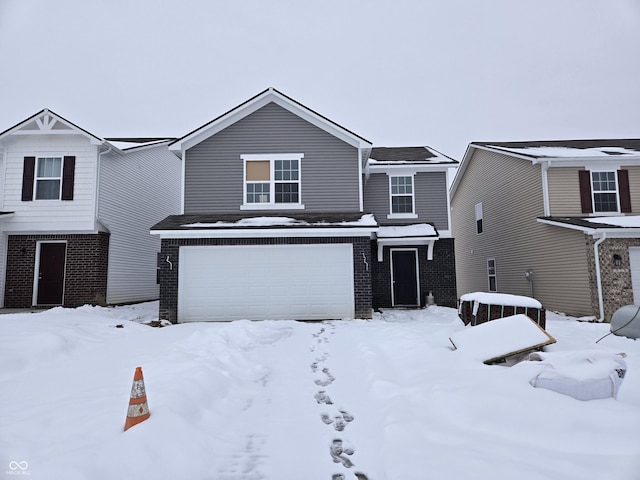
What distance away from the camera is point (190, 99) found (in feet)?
434

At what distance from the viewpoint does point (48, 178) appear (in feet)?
45.2

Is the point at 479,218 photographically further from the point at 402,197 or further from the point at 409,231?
the point at 409,231

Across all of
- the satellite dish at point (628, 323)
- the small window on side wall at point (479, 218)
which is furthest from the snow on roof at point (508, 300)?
the small window on side wall at point (479, 218)

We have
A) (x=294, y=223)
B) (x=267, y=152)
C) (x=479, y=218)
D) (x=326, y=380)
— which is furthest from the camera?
(x=479, y=218)

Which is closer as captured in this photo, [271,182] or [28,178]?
[271,182]

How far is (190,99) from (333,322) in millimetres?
142018

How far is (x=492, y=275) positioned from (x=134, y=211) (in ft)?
58.6

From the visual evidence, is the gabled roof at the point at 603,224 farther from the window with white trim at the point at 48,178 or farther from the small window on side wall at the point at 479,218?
the window with white trim at the point at 48,178

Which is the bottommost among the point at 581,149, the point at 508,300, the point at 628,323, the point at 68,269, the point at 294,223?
the point at 628,323

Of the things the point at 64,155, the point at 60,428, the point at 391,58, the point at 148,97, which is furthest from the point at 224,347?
the point at 148,97

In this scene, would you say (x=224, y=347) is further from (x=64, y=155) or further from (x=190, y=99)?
(x=190, y=99)

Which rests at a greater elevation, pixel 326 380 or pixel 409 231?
pixel 409 231

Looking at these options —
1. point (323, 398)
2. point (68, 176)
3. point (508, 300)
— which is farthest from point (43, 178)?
point (508, 300)

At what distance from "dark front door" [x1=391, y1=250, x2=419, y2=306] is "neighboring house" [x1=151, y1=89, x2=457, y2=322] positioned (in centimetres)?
4
